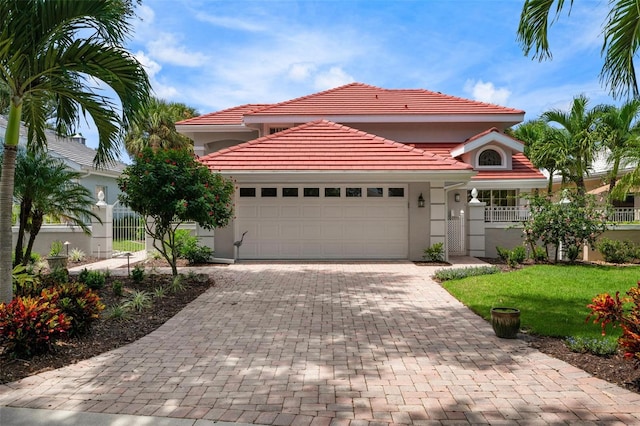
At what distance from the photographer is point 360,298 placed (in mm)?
8914

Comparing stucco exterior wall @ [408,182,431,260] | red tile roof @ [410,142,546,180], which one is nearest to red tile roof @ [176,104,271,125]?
red tile roof @ [410,142,546,180]

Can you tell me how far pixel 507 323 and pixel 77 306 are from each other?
604 centimetres

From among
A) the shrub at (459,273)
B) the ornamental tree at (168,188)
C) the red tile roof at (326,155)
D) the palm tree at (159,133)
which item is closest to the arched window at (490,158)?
the red tile roof at (326,155)

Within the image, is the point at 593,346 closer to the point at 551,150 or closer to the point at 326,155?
the point at 326,155

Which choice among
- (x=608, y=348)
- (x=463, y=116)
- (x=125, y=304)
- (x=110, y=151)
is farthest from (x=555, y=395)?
(x=463, y=116)

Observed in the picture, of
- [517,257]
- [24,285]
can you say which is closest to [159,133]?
[24,285]

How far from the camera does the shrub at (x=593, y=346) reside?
5.23 m

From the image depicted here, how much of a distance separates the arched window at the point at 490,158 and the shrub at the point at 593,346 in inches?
499

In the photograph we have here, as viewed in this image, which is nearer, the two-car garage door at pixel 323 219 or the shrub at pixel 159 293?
the shrub at pixel 159 293

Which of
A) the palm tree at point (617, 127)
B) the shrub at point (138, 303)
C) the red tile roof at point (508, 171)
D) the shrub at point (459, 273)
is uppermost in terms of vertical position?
the palm tree at point (617, 127)

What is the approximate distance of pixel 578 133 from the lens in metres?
20.0

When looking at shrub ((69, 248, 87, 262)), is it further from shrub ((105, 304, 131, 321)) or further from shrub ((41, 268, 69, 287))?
shrub ((105, 304, 131, 321))

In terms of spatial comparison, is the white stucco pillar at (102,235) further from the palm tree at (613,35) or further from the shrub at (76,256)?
the palm tree at (613,35)

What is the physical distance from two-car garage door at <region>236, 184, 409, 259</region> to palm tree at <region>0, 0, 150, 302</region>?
7203 millimetres
